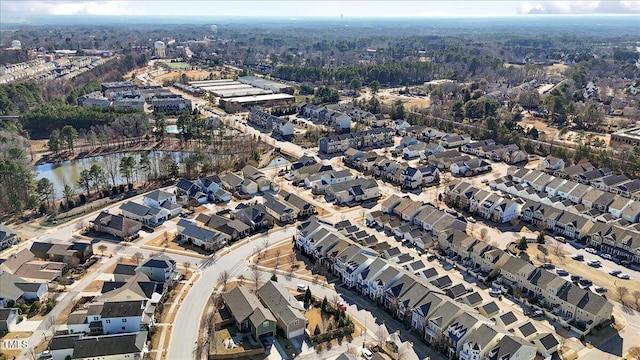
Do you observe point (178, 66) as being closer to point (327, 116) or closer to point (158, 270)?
point (327, 116)

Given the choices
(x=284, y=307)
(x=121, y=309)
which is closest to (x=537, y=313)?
(x=284, y=307)

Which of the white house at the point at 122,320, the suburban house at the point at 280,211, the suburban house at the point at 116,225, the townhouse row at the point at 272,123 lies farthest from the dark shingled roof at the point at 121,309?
the townhouse row at the point at 272,123

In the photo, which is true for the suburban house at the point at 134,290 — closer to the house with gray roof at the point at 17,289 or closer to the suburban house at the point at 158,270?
the suburban house at the point at 158,270

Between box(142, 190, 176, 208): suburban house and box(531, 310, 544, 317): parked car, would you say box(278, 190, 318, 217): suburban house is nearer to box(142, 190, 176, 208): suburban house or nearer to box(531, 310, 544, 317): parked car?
box(142, 190, 176, 208): suburban house

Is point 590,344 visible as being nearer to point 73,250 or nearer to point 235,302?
point 235,302

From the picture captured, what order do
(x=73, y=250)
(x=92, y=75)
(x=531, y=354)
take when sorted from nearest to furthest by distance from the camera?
(x=531, y=354)
(x=73, y=250)
(x=92, y=75)

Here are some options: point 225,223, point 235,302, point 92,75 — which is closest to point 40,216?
point 225,223

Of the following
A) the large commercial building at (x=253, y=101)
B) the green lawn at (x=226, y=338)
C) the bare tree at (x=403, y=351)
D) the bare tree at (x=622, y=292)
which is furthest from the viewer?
the large commercial building at (x=253, y=101)

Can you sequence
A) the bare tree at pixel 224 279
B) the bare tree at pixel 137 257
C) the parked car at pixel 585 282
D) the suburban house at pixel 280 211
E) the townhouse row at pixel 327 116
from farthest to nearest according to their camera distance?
the townhouse row at pixel 327 116 → the suburban house at pixel 280 211 → the bare tree at pixel 137 257 → the parked car at pixel 585 282 → the bare tree at pixel 224 279
